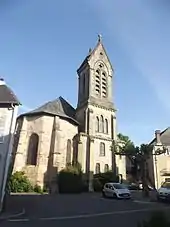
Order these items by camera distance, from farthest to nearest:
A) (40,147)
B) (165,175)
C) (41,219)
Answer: (165,175) < (40,147) < (41,219)

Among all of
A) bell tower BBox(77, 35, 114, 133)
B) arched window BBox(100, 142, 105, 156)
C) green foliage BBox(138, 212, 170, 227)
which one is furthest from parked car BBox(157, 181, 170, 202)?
bell tower BBox(77, 35, 114, 133)

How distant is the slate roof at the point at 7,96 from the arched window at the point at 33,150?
16867mm

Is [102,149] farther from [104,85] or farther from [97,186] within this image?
[104,85]

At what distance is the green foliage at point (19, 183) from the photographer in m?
30.2

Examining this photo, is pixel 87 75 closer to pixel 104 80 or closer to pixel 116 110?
pixel 104 80

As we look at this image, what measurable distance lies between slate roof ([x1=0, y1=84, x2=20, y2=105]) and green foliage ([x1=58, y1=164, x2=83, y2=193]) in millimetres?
16447

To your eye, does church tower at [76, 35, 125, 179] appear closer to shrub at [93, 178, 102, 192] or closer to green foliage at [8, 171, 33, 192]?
shrub at [93, 178, 102, 192]

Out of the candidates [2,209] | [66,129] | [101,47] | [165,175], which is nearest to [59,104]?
[66,129]

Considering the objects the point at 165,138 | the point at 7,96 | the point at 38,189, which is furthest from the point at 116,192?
the point at 165,138

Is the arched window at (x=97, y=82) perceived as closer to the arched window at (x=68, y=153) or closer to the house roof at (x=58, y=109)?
the house roof at (x=58, y=109)

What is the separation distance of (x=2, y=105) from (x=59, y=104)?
988 inches

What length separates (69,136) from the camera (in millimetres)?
39406

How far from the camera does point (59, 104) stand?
43.9 meters

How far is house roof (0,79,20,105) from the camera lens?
18.8m
